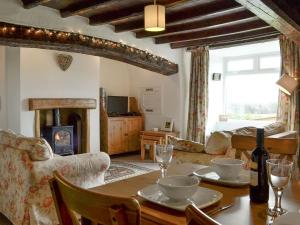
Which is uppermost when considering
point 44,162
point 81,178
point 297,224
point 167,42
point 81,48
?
point 167,42

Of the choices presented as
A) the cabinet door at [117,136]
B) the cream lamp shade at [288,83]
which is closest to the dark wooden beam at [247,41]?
the cream lamp shade at [288,83]

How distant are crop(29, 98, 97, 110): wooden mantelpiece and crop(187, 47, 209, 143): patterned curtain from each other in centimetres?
213

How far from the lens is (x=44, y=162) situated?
2740 millimetres

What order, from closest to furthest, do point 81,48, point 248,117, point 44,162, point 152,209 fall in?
1. point 152,209
2. point 44,162
3. point 81,48
4. point 248,117

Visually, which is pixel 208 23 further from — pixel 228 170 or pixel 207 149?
pixel 228 170

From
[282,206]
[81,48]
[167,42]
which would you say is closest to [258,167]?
[282,206]

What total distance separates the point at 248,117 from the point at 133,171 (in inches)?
123

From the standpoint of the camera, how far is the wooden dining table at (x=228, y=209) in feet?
3.44

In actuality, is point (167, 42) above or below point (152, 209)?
above

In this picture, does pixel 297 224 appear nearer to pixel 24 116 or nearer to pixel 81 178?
pixel 81 178

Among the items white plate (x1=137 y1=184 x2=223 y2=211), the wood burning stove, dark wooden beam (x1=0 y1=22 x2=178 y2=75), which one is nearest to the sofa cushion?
dark wooden beam (x1=0 y1=22 x2=178 y2=75)

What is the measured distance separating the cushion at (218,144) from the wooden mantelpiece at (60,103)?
3.45 m

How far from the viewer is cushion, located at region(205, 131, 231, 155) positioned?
10.5ft

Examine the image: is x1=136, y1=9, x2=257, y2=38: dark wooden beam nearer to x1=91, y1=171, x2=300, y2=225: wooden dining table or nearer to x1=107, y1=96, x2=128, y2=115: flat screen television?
x1=107, y1=96, x2=128, y2=115: flat screen television
